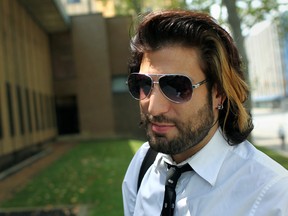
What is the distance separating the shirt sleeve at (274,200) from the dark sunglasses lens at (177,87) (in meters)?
0.46

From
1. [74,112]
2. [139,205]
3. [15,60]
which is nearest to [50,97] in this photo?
[74,112]

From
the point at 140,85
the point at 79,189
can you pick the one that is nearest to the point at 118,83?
the point at 79,189

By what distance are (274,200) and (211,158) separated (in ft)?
1.02

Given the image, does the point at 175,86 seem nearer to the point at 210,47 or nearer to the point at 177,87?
the point at 177,87

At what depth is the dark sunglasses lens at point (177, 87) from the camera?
1.54 m

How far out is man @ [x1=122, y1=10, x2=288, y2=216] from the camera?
1451 mm

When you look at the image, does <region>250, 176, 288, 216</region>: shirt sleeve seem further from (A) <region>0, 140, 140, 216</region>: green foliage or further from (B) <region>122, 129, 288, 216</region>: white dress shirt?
(A) <region>0, 140, 140, 216</region>: green foliage

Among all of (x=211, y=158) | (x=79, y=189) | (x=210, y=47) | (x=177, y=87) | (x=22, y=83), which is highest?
(x=22, y=83)

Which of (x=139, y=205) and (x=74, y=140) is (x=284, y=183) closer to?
(x=139, y=205)

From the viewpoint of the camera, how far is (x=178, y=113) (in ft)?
5.09

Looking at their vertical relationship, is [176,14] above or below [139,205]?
above

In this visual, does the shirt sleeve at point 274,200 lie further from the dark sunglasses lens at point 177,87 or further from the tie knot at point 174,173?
the dark sunglasses lens at point 177,87

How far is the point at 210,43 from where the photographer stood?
1.56 m

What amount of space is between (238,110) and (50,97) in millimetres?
25003
